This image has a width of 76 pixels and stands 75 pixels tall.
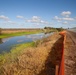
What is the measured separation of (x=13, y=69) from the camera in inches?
494

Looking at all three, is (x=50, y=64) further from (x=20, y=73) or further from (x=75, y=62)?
(x=75, y=62)

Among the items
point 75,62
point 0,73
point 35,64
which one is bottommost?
point 0,73

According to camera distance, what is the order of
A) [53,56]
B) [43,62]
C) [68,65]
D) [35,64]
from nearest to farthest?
1. [68,65]
2. [35,64]
3. [43,62]
4. [53,56]

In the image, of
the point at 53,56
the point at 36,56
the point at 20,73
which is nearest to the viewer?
the point at 20,73

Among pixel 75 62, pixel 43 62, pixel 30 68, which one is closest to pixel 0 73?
pixel 30 68

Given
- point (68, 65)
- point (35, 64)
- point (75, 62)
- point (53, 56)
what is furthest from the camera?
point (53, 56)

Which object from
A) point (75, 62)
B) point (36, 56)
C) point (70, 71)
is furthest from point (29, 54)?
point (70, 71)

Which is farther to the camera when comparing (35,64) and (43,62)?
(43,62)

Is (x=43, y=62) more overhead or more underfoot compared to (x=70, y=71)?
more underfoot

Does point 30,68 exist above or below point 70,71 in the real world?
below

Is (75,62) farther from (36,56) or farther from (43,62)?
(36,56)

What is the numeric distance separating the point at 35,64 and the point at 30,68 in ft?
1.50

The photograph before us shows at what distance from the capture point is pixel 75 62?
10.1 metres

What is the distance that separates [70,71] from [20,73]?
15.5 feet
